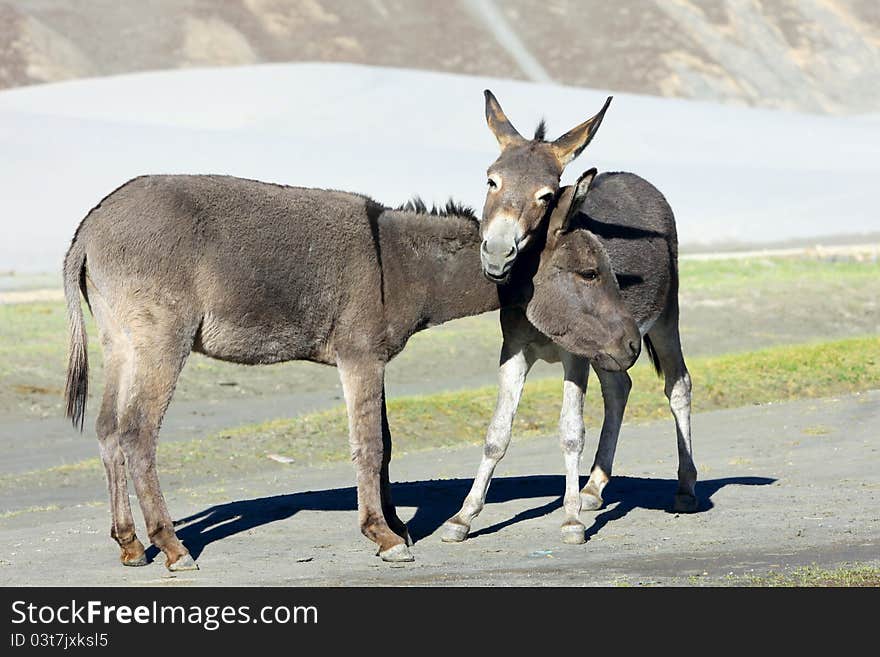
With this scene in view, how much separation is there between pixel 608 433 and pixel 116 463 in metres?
4.76

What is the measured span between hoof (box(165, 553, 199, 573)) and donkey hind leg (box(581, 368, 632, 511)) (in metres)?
4.07

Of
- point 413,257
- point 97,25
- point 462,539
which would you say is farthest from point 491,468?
point 97,25

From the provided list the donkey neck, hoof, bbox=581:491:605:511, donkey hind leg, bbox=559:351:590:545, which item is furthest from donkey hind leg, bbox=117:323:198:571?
hoof, bbox=581:491:605:511

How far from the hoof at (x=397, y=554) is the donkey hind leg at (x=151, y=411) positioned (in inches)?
56.4

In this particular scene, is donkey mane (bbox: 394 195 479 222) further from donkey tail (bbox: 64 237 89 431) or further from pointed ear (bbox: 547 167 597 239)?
donkey tail (bbox: 64 237 89 431)

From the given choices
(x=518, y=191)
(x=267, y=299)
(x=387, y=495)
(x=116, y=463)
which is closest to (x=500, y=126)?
(x=518, y=191)

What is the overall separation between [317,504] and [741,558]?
15.2 ft

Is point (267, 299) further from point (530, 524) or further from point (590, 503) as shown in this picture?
point (590, 503)

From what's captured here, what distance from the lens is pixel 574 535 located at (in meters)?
11.9

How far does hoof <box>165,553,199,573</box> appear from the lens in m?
→ 10.9

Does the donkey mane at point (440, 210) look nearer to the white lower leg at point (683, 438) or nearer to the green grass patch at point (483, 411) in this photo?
the white lower leg at point (683, 438)

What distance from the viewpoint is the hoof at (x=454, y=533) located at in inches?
478
